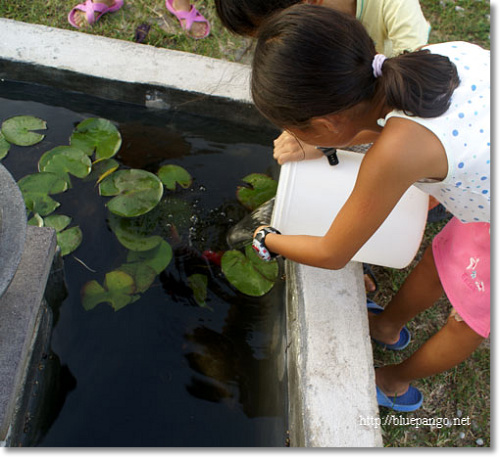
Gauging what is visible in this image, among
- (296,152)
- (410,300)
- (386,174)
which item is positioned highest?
(386,174)

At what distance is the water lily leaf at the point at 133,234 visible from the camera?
1.79 m

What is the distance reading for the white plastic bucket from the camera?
1.45 m

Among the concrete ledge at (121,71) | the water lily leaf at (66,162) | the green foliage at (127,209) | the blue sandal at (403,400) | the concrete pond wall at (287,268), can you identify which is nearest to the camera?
the concrete pond wall at (287,268)

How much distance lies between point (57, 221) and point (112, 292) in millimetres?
362

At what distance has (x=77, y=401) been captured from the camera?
Answer: 5.10 ft

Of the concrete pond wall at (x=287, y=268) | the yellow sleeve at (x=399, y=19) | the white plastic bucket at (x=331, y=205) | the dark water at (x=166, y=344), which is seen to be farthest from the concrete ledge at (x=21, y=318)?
the yellow sleeve at (x=399, y=19)

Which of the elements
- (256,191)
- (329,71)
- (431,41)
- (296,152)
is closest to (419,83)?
(329,71)

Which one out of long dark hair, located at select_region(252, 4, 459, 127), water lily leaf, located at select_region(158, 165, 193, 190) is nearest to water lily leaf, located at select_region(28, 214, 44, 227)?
water lily leaf, located at select_region(158, 165, 193, 190)

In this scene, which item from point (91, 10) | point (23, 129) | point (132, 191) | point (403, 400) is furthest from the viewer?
point (91, 10)

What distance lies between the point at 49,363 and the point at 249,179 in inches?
41.3

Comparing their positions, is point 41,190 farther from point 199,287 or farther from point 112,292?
point 199,287

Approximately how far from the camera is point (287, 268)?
1.79 metres

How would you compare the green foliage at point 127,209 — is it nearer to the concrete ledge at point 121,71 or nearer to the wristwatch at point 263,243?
the concrete ledge at point 121,71

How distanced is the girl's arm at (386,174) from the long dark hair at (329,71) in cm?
5
